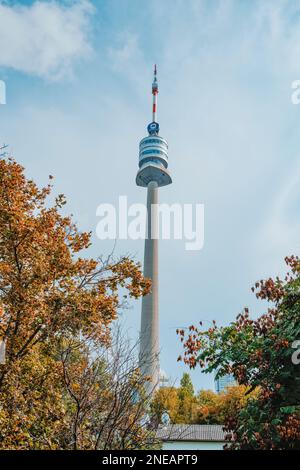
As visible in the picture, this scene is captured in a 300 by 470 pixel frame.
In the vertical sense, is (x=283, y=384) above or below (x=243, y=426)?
above

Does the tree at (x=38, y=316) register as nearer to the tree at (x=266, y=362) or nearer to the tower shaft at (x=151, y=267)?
the tree at (x=266, y=362)

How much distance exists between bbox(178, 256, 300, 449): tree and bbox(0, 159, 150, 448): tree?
237cm

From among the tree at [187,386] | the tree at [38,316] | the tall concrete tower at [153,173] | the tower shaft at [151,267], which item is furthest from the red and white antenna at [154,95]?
the tree at [38,316]

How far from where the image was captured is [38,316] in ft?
31.4

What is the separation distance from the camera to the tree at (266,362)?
730 cm

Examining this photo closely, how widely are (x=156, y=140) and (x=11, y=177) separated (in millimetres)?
67502

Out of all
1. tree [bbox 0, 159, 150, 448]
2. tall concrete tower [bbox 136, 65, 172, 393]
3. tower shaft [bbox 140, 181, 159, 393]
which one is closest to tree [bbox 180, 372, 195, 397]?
tower shaft [bbox 140, 181, 159, 393]

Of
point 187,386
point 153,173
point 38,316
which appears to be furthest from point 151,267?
point 38,316

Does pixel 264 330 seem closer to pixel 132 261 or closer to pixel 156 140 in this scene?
pixel 132 261

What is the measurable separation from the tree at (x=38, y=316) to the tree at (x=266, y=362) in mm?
2371

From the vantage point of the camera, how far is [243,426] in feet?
26.3
